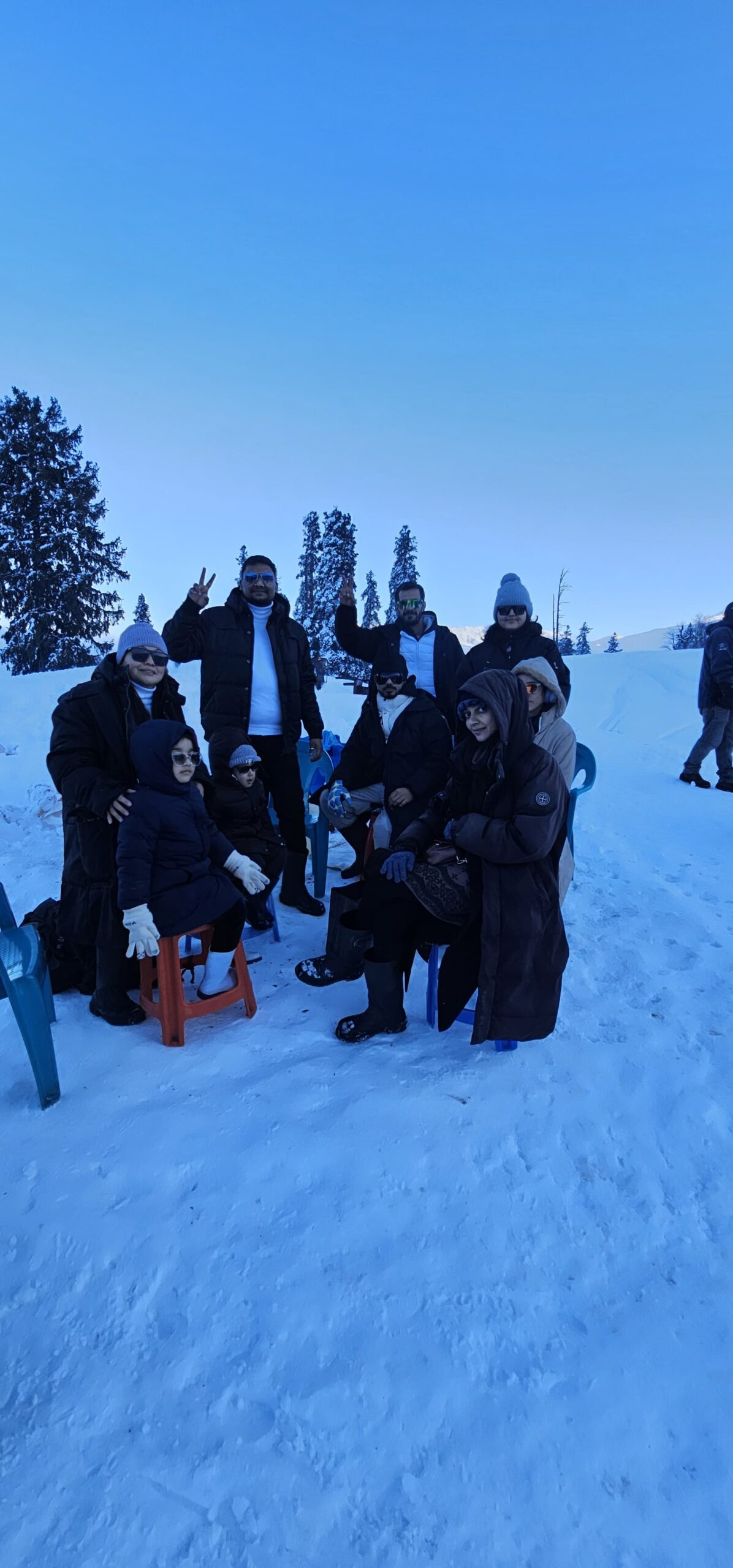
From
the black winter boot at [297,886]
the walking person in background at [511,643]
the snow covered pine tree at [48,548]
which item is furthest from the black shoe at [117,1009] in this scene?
the snow covered pine tree at [48,548]

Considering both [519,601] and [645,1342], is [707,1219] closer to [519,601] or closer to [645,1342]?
[645,1342]

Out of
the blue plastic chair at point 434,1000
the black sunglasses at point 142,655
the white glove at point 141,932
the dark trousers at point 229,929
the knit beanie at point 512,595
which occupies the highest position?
the knit beanie at point 512,595

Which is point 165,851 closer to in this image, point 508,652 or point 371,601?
point 508,652

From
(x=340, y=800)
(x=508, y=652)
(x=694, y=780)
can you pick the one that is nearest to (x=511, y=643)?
(x=508, y=652)

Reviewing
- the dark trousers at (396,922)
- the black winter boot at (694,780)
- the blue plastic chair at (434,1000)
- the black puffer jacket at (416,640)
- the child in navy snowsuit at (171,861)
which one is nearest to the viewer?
the child in navy snowsuit at (171,861)

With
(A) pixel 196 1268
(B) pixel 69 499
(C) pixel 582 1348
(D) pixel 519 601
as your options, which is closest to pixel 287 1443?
(A) pixel 196 1268

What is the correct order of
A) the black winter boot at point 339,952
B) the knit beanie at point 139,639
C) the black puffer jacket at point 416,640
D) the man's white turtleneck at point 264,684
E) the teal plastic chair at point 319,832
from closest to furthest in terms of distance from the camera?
the knit beanie at point 139,639 → the black winter boot at point 339,952 → the man's white turtleneck at point 264,684 → the black puffer jacket at point 416,640 → the teal plastic chair at point 319,832

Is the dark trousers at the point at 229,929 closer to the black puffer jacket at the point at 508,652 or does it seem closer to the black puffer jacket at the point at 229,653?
the black puffer jacket at the point at 229,653

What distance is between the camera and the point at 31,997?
8.29ft

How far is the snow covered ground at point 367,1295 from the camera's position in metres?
1.48

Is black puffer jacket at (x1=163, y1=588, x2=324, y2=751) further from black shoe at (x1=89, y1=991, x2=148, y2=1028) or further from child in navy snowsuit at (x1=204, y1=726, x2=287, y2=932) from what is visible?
black shoe at (x1=89, y1=991, x2=148, y2=1028)

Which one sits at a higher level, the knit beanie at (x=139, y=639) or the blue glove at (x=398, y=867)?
the knit beanie at (x=139, y=639)

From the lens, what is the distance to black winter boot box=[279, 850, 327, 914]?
4.57 m

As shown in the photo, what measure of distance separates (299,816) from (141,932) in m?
1.79
